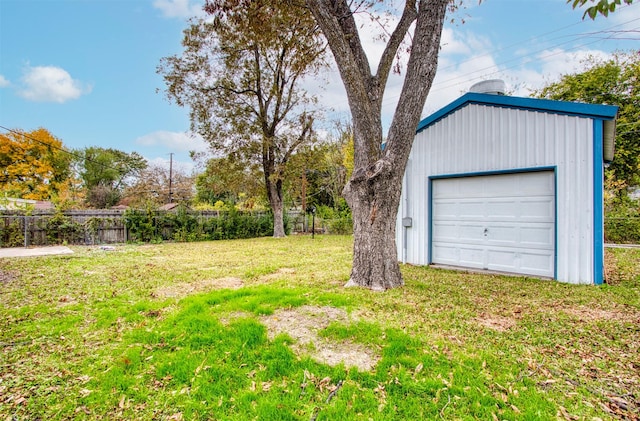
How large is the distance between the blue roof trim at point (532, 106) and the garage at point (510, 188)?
2cm

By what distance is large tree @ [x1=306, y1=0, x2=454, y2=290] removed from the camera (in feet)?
14.3

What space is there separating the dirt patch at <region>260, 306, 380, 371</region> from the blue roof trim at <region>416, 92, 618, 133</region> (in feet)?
16.0

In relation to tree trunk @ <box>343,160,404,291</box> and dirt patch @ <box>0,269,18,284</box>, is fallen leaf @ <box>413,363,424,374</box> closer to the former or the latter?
tree trunk @ <box>343,160,404,291</box>

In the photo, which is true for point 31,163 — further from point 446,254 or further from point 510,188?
point 510,188

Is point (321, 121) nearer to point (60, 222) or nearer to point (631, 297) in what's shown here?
point (60, 222)

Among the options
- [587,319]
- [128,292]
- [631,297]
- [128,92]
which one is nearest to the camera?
[587,319]

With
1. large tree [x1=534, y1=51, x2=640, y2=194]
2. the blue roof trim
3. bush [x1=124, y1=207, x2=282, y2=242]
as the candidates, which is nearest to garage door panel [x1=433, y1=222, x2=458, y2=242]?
the blue roof trim

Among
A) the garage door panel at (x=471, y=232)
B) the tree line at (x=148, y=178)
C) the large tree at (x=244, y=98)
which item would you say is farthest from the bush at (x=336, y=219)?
the garage door panel at (x=471, y=232)

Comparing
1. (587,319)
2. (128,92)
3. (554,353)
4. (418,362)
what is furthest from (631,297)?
(128,92)

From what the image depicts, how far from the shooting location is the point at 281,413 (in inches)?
71.6

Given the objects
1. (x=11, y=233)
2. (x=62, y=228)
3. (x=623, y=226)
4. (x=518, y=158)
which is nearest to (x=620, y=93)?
(x=623, y=226)

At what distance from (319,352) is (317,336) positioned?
12.0 inches

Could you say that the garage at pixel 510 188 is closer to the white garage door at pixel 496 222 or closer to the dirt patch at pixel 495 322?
the white garage door at pixel 496 222

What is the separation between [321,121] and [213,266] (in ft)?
31.2
